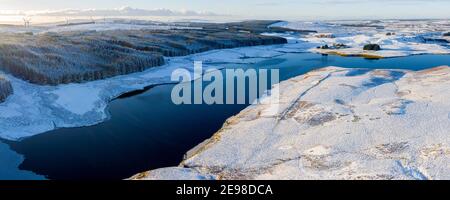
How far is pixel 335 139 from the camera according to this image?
70.3 ft

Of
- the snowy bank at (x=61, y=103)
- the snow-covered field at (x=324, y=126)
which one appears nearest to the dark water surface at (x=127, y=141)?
the snowy bank at (x=61, y=103)

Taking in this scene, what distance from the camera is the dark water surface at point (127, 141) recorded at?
20.2 m

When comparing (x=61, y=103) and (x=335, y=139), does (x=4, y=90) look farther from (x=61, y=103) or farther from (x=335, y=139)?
(x=335, y=139)

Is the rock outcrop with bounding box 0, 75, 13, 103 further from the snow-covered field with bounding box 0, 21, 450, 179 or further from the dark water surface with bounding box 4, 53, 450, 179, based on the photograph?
the dark water surface with bounding box 4, 53, 450, 179

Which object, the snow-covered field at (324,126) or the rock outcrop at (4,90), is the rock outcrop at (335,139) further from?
the rock outcrop at (4,90)

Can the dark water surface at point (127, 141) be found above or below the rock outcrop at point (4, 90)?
below

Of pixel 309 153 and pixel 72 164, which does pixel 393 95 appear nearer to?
pixel 309 153

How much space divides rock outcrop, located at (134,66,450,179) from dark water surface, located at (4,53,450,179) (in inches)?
63.1

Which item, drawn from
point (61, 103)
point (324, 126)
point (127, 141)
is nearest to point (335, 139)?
point (324, 126)

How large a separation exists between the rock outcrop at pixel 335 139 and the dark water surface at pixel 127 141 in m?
1.60

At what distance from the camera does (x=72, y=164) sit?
806 inches

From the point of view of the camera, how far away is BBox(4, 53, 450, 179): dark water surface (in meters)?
20.2

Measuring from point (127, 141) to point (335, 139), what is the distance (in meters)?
11.6
